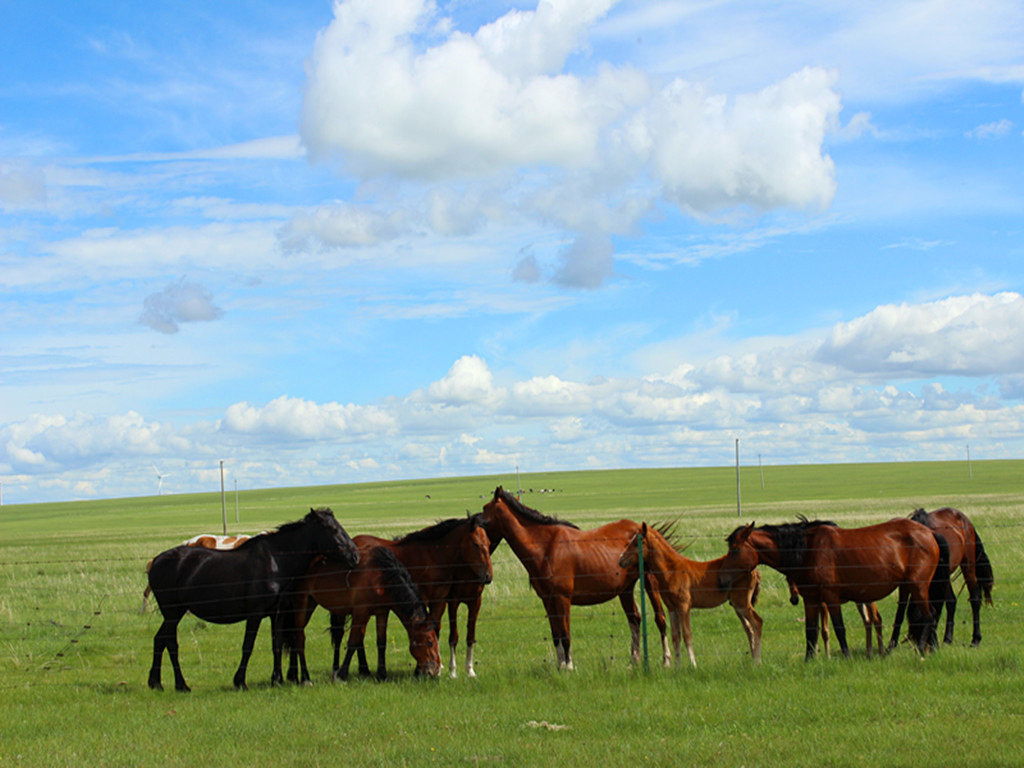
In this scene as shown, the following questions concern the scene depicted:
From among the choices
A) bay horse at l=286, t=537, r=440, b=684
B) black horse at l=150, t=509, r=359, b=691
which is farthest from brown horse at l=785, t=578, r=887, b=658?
black horse at l=150, t=509, r=359, b=691

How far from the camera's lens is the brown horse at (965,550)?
36.1 ft

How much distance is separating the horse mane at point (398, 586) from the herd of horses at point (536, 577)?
1 cm

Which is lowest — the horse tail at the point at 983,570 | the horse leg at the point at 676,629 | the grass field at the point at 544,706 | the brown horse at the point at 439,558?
the grass field at the point at 544,706

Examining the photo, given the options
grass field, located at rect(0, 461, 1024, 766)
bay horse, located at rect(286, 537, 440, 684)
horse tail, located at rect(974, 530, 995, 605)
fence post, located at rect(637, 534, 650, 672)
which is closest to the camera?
grass field, located at rect(0, 461, 1024, 766)

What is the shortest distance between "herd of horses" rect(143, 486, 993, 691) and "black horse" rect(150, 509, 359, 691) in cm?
2

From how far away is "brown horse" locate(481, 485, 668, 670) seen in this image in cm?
1052

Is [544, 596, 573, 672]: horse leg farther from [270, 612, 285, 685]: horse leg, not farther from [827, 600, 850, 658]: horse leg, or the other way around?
[270, 612, 285, 685]: horse leg

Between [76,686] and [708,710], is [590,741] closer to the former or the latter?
[708,710]

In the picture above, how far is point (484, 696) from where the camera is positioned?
8.88 metres

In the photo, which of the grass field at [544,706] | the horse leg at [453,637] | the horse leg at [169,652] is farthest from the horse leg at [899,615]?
the horse leg at [169,652]

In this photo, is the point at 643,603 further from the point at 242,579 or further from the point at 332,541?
the point at 242,579

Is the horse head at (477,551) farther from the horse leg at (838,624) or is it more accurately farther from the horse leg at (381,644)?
the horse leg at (838,624)

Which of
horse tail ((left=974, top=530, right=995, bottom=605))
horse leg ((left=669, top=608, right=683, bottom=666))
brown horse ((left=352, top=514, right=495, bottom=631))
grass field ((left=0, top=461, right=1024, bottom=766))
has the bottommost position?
grass field ((left=0, top=461, right=1024, bottom=766))

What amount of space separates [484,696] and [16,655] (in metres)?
7.99
